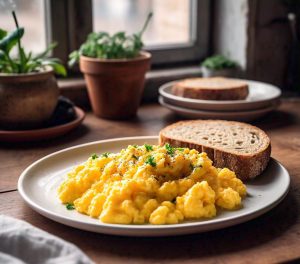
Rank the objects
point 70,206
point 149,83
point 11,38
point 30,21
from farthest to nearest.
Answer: point 149,83
point 30,21
point 11,38
point 70,206

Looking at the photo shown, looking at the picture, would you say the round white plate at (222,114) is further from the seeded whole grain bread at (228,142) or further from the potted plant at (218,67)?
the potted plant at (218,67)

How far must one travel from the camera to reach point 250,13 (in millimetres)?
2504

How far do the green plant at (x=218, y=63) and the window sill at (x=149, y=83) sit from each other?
90 mm

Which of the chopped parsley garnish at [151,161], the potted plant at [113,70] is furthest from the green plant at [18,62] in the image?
the chopped parsley garnish at [151,161]

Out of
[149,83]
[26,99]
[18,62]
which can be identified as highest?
[18,62]

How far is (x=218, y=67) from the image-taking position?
2516mm

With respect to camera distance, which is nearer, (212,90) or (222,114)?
(222,114)

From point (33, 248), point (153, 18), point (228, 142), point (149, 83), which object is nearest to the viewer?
point (33, 248)

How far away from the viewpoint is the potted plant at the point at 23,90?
5.98ft

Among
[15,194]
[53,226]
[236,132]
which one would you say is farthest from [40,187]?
[236,132]

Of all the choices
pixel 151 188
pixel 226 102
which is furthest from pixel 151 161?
pixel 226 102

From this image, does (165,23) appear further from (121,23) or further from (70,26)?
(70,26)

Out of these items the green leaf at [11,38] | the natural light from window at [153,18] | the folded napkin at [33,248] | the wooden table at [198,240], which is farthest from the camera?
the natural light from window at [153,18]

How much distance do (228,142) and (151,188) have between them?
48 centimetres
